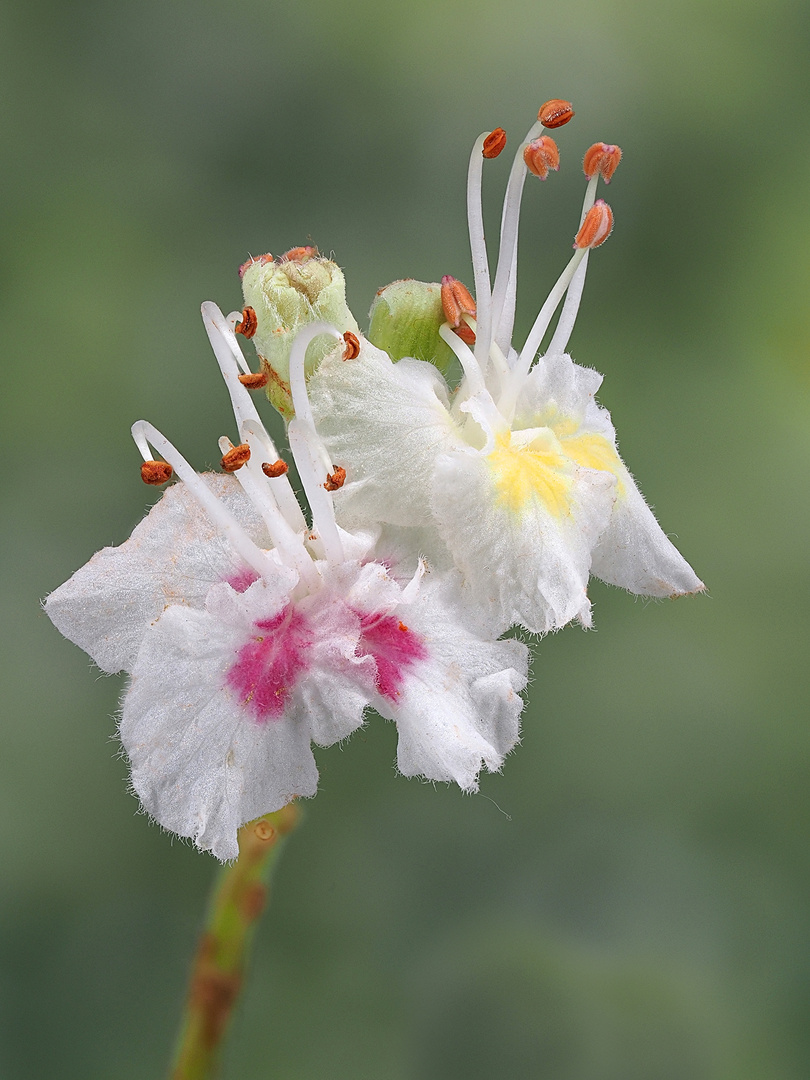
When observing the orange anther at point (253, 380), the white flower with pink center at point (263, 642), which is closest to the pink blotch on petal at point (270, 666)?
the white flower with pink center at point (263, 642)

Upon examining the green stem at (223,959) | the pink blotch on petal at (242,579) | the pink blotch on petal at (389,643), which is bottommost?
the green stem at (223,959)

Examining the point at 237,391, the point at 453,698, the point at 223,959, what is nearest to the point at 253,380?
the point at 237,391

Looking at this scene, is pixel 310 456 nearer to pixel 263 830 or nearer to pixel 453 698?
pixel 453 698

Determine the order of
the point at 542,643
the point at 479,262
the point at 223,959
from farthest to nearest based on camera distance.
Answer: the point at 542,643 → the point at 223,959 → the point at 479,262

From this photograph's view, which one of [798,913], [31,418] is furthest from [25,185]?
[798,913]

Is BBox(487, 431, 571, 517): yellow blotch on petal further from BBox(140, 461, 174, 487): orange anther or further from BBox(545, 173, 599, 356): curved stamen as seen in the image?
BBox(140, 461, 174, 487): orange anther

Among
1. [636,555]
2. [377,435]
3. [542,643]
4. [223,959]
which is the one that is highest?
[377,435]

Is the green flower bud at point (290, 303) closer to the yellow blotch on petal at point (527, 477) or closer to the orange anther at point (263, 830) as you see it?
the yellow blotch on petal at point (527, 477)
